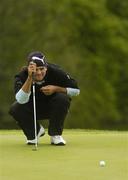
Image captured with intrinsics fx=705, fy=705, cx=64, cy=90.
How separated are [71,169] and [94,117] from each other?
753 inches

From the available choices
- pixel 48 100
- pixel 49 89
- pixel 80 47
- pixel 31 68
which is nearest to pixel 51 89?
pixel 49 89

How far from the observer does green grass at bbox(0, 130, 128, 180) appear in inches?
200

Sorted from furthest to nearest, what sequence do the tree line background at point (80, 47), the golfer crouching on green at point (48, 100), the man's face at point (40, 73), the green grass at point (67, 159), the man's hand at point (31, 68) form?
the tree line background at point (80, 47) → the golfer crouching on green at point (48, 100) → the man's face at point (40, 73) → the man's hand at point (31, 68) → the green grass at point (67, 159)

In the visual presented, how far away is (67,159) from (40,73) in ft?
3.81

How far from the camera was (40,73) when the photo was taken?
679 centimetres

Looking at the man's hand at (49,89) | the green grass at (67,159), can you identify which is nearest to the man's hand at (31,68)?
the man's hand at (49,89)

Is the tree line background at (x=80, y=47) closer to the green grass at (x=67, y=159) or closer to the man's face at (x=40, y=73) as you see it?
the green grass at (x=67, y=159)

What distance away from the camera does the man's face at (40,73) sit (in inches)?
266

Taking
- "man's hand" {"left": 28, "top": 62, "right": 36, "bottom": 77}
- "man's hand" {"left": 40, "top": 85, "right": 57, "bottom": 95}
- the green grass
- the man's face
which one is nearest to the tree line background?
the green grass

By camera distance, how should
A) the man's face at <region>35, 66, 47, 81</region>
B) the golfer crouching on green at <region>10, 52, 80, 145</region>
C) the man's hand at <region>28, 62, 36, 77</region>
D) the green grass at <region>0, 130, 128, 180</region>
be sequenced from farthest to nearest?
the golfer crouching on green at <region>10, 52, 80, 145</region>
the man's face at <region>35, 66, 47, 81</region>
the man's hand at <region>28, 62, 36, 77</region>
the green grass at <region>0, 130, 128, 180</region>

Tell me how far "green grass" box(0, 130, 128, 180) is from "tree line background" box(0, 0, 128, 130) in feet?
48.1

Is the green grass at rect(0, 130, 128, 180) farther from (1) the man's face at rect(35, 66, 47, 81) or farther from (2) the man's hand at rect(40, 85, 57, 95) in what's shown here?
(1) the man's face at rect(35, 66, 47, 81)

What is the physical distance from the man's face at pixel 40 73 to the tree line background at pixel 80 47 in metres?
15.1

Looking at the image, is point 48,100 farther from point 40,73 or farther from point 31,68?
point 31,68
